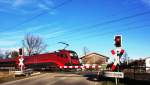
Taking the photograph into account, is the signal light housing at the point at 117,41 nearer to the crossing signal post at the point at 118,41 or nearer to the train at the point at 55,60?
the crossing signal post at the point at 118,41

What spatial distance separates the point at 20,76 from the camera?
35375mm

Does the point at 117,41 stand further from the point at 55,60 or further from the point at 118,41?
the point at 55,60

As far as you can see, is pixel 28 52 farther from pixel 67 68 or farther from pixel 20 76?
pixel 20 76

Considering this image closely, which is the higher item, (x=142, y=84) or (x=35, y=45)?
(x=35, y=45)

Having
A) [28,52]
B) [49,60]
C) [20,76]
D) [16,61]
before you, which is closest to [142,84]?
[20,76]

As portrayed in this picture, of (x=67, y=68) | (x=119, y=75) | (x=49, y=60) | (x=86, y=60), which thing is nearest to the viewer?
(x=119, y=75)

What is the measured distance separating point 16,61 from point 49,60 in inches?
645

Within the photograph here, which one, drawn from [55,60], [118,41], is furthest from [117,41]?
[55,60]

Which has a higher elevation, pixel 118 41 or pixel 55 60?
pixel 118 41

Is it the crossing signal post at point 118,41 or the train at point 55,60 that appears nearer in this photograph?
the crossing signal post at point 118,41

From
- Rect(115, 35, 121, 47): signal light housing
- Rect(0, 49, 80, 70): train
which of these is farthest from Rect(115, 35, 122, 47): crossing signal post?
Rect(0, 49, 80, 70): train

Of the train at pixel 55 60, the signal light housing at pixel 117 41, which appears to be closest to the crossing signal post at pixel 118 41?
the signal light housing at pixel 117 41

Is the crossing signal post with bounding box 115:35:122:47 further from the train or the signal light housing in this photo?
the train

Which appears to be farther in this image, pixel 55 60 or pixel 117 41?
pixel 55 60
